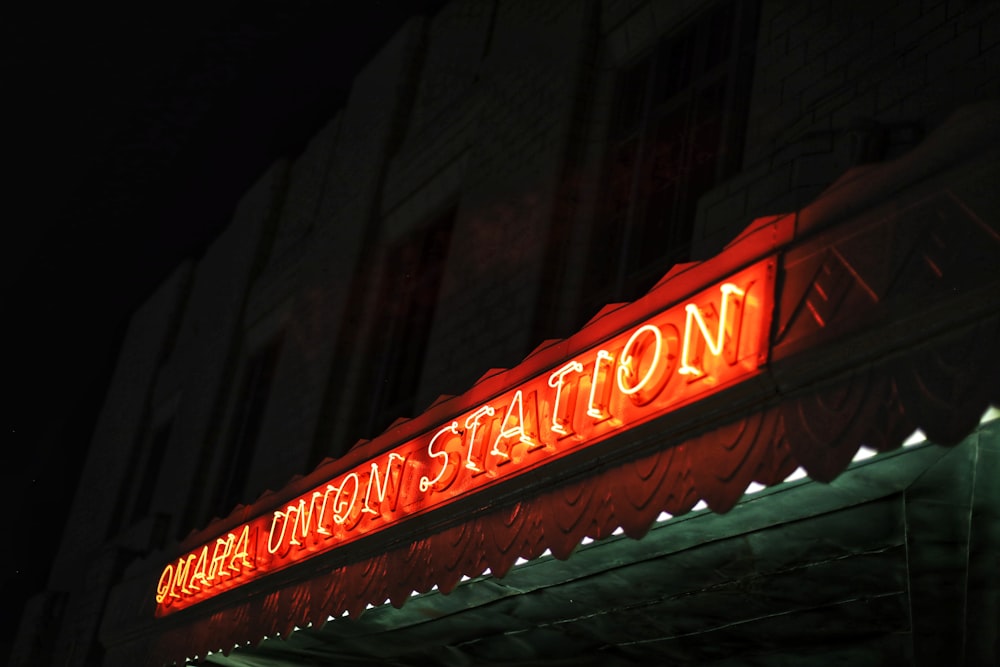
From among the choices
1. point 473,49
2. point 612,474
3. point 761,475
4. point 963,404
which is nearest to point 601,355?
point 612,474

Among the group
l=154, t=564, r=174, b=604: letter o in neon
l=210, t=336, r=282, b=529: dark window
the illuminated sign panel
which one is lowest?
l=154, t=564, r=174, b=604: letter o in neon

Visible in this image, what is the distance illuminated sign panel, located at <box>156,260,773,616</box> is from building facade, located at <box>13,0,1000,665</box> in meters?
0.07

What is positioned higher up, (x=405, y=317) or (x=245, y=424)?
(x=405, y=317)

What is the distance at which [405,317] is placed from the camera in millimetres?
9625

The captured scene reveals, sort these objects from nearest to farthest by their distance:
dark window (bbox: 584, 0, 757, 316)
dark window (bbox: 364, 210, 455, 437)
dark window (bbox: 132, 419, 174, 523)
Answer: dark window (bbox: 584, 0, 757, 316)
dark window (bbox: 364, 210, 455, 437)
dark window (bbox: 132, 419, 174, 523)

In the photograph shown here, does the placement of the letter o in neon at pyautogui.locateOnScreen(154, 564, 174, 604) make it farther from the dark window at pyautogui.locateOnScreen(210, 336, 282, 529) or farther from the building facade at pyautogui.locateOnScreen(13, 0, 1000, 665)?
the dark window at pyautogui.locateOnScreen(210, 336, 282, 529)

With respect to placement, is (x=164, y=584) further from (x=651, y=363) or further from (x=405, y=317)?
(x=651, y=363)

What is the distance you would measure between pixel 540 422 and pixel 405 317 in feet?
16.5

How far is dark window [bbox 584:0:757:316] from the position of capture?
6.67m

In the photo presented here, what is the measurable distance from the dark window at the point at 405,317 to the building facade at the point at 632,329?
0.03 metres

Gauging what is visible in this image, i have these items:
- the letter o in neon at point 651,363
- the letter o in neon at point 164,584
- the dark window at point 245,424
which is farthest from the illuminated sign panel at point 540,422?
the dark window at point 245,424

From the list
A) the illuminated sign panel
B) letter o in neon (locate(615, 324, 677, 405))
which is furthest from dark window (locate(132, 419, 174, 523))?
letter o in neon (locate(615, 324, 677, 405))

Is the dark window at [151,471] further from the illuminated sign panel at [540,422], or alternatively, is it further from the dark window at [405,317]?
the illuminated sign panel at [540,422]

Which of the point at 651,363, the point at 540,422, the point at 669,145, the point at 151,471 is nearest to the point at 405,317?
the point at 669,145
